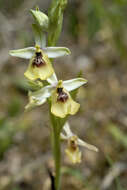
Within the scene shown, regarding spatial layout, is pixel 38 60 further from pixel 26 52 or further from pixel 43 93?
pixel 43 93

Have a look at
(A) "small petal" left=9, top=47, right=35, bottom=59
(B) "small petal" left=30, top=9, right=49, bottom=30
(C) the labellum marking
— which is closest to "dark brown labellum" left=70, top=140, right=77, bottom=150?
(C) the labellum marking

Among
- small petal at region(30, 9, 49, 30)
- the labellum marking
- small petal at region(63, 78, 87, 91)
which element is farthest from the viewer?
the labellum marking

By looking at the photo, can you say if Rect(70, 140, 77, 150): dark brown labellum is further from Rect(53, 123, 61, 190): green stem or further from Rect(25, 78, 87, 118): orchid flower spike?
Rect(25, 78, 87, 118): orchid flower spike

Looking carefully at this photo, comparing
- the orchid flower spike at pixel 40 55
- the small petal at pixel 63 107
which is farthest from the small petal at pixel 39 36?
the small petal at pixel 63 107

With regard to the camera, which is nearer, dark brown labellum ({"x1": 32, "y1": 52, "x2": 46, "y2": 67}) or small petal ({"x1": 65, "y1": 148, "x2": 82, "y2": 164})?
dark brown labellum ({"x1": 32, "y1": 52, "x2": 46, "y2": 67})

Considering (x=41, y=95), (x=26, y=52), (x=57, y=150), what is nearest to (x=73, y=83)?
(x=41, y=95)

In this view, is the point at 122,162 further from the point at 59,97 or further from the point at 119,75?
the point at 119,75

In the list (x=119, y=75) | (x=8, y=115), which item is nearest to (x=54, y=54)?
(x=8, y=115)

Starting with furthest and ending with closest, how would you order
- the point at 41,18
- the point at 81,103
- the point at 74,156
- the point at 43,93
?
the point at 81,103 → the point at 74,156 → the point at 43,93 → the point at 41,18
